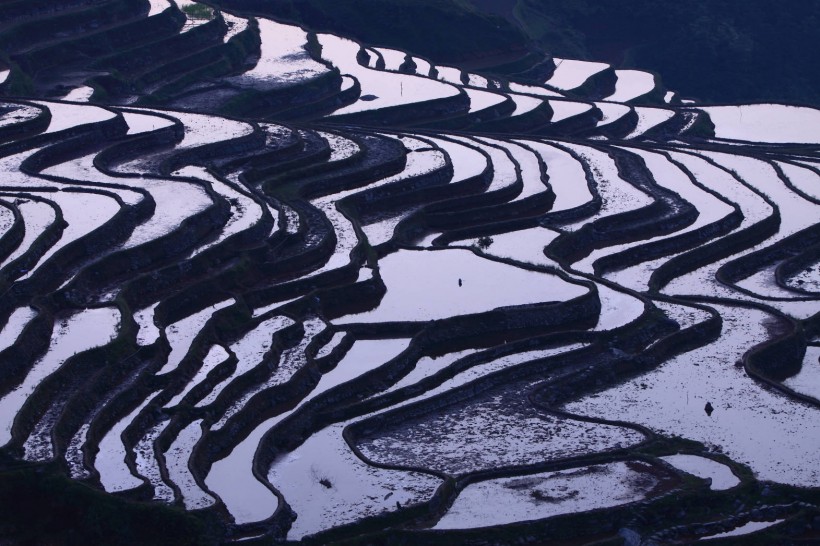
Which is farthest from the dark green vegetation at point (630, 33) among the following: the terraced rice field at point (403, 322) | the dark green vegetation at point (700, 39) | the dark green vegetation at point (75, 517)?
the dark green vegetation at point (75, 517)

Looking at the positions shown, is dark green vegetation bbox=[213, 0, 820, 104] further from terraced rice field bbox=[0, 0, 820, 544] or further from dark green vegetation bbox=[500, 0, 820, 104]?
terraced rice field bbox=[0, 0, 820, 544]

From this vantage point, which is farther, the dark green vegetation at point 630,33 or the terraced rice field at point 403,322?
the dark green vegetation at point 630,33

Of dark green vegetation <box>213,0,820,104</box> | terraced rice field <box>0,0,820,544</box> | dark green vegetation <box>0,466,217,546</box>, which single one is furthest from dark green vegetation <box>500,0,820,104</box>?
dark green vegetation <box>0,466,217,546</box>

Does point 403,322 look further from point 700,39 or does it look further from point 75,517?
point 700,39

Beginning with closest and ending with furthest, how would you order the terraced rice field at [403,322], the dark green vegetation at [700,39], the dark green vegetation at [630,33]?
the terraced rice field at [403,322]
the dark green vegetation at [630,33]
the dark green vegetation at [700,39]

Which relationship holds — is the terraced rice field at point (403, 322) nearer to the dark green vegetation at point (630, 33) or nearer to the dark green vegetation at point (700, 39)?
the dark green vegetation at point (630, 33)

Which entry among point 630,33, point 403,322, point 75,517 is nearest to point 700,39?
point 630,33

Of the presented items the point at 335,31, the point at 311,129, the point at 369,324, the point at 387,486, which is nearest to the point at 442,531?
the point at 387,486

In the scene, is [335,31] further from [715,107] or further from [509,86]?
[715,107]
